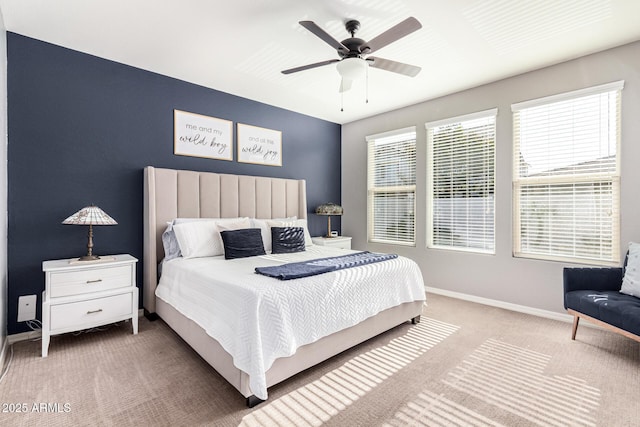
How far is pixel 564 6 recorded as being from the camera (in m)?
2.27

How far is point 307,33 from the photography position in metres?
2.61

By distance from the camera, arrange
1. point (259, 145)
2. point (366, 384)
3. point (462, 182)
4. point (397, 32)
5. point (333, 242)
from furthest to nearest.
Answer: point (333, 242), point (259, 145), point (462, 182), point (397, 32), point (366, 384)

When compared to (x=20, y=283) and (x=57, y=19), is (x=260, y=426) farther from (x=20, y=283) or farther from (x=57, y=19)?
(x=57, y=19)

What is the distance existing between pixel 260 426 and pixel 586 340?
2.88m

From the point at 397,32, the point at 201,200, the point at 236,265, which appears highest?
the point at 397,32

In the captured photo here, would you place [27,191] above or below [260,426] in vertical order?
above

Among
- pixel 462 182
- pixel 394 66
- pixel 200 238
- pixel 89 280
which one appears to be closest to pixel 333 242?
pixel 462 182

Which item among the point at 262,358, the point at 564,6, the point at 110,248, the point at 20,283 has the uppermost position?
the point at 564,6

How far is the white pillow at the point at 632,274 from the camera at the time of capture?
8.06 feet

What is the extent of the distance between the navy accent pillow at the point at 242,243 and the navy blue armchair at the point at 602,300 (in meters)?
2.93

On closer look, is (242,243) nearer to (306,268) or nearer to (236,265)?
(236,265)

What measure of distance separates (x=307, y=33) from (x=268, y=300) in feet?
7.26

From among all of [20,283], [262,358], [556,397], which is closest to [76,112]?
[20,283]

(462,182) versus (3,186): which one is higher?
(462,182)
